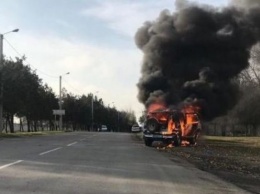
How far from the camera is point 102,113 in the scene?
420 feet

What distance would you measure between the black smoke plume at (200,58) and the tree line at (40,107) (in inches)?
751

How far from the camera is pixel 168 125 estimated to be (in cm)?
2862

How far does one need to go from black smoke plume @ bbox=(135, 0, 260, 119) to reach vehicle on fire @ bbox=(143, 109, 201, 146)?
5.86ft

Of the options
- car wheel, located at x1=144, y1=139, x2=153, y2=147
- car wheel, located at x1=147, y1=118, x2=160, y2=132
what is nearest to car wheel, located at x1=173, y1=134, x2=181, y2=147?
car wheel, located at x1=147, y1=118, x2=160, y2=132

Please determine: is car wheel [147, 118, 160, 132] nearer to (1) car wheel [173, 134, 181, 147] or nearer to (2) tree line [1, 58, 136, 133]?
(1) car wheel [173, 134, 181, 147]

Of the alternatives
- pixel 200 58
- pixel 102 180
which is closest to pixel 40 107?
pixel 200 58

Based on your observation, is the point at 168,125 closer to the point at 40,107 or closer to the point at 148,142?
the point at 148,142

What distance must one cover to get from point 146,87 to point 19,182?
23091 millimetres

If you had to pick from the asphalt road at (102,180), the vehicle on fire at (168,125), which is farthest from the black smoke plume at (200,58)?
the asphalt road at (102,180)

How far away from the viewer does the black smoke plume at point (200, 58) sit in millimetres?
31297

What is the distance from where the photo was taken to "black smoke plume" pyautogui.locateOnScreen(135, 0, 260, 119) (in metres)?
31.3

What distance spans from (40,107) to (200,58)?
46.7 meters

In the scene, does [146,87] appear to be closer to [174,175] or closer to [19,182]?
[174,175]

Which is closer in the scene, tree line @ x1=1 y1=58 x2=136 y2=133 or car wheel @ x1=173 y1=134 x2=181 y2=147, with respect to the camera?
car wheel @ x1=173 y1=134 x2=181 y2=147
